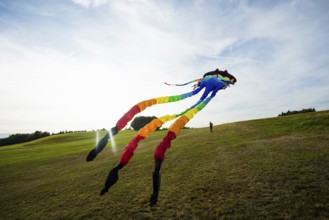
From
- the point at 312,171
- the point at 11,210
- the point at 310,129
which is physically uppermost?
the point at 310,129

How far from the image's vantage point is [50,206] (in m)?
9.80

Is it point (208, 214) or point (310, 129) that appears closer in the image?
point (208, 214)

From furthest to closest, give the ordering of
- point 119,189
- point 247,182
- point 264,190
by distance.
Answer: point 119,189 < point 247,182 < point 264,190

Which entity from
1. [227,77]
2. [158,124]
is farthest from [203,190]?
[158,124]

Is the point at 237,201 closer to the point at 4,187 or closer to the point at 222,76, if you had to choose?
the point at 222,76

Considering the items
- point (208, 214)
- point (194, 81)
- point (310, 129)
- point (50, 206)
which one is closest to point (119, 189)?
point (50, 206)

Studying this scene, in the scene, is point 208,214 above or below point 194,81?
below

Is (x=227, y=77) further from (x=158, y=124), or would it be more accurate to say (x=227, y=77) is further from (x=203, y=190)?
(x=203, y=190)

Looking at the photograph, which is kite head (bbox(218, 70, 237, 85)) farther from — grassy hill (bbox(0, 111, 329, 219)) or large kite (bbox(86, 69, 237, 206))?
grassy hill (bbox(0, 111, 329, 219))

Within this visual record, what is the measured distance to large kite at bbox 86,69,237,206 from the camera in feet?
10.9

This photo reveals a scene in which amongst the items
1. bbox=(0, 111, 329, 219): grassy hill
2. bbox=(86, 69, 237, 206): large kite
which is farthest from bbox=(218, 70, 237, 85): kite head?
bbox=(0, 111, 329, 219): grassy hill

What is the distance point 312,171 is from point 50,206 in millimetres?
12640

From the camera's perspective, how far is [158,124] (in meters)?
3.90

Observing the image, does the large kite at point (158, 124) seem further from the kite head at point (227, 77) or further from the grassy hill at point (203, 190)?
the grassy hill at point (203, 190)
